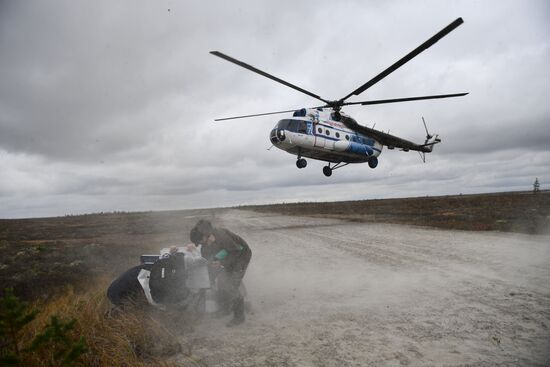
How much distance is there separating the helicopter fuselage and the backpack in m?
10.7

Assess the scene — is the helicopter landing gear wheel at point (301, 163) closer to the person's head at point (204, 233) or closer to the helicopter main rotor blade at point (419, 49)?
the helicopter main rotor blade at point (419, 49)

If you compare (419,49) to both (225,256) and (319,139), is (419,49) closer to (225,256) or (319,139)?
(225,256)

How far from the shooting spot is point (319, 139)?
53.5ft

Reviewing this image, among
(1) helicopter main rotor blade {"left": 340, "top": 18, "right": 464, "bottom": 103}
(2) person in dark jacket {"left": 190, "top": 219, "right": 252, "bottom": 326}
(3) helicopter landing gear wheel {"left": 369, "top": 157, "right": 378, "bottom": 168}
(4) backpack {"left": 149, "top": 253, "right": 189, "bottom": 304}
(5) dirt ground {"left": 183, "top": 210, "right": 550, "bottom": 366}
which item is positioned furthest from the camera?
(3) helicopter landing gear wheel {"left": 369, "top": 157, "right": 378, "bottom": 168}

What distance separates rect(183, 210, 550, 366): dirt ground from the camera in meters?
4.54

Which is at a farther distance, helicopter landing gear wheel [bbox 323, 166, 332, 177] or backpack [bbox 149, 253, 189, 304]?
helicopter landing gear wheel [bbox 323, 166, 332, 177]

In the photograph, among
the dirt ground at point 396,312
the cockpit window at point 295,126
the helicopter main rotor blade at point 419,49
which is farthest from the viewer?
the cockpit window at point 295,126

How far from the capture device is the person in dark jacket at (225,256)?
619cm

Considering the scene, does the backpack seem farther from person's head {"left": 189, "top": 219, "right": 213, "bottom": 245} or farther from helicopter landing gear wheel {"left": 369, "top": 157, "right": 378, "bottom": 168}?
helicopter landing gear wheel {"left": 369, "top": 157, "right": 378, "bottom": 168}

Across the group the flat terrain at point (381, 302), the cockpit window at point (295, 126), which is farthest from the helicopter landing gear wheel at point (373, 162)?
the flat terrain at point (381, 302)

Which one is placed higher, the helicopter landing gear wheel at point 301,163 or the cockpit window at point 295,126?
the cockpit window at point 295,126

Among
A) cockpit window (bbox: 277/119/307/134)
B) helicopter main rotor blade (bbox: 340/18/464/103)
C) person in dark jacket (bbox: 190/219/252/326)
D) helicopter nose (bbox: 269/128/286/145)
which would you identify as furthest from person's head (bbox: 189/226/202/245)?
cockpit window (bbox: 277/119/307/134)

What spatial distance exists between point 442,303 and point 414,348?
2042mm

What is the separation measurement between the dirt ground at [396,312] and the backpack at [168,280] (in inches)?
28.6
